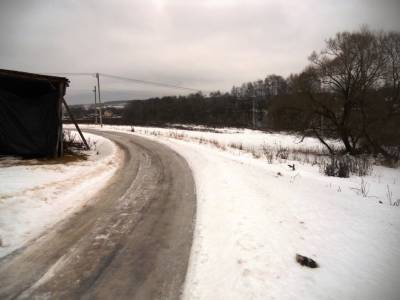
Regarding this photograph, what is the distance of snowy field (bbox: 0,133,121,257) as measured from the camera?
4.92 meters

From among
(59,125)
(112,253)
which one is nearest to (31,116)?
(59,125)

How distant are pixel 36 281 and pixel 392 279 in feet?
15.8

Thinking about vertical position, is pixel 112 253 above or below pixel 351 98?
below

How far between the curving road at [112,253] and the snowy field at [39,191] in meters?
0.37

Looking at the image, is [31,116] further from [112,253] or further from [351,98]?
[351,98]

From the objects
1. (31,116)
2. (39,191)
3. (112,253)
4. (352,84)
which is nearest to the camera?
(112,253)

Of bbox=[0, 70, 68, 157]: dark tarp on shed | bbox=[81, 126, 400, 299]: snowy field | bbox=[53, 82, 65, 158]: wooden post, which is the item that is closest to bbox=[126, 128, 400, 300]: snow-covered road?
bbox=[81, 126, 400, 299]: snowy field

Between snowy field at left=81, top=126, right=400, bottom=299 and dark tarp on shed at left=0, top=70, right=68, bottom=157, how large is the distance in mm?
6848

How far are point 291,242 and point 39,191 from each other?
5854 mm

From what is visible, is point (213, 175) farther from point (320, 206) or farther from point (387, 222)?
point (387, 222)

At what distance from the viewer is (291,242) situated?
473 centimetres

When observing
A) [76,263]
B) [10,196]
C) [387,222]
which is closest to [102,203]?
[10,196]

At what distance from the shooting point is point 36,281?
3.52m

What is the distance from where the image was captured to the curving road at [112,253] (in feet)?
11.2
